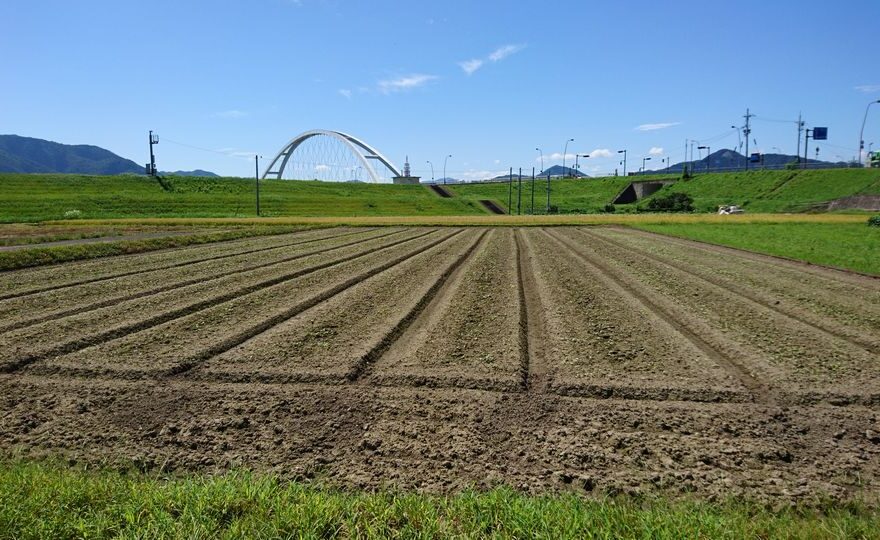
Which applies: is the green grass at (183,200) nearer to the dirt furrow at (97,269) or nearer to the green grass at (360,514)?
the dirt furrow at (97,269)

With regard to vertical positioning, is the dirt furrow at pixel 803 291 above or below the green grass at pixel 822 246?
below

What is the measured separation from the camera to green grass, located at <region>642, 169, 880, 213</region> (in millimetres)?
71625

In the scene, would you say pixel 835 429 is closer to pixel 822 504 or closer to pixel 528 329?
pixel 822 504

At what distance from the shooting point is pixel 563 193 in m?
116

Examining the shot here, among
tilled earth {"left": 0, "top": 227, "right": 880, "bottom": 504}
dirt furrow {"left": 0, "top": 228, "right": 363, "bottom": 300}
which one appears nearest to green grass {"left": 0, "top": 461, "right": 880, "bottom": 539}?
tilled earth {"left": 0, "top": 227, "right": 880, "bottom": 504}

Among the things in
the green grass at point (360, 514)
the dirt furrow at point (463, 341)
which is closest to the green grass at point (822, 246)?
the dirt furrow at point (463, 341)

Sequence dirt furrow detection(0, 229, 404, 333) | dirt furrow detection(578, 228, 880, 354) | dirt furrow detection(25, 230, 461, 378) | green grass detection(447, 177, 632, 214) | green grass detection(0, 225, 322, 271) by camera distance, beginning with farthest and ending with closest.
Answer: green grass detection(447, 177, 632, 214)
green grass detection(0, 225, 322, 271)
dirt furrow detection(0, 229, 404, 333)
dirt furrow detection(578, 228, 880, 354)
dirt furrow detection(25, 230, 461, 378)

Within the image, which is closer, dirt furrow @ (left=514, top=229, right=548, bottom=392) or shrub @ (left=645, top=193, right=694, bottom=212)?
dirt furrow @ (left=514, top=229, right=548, bottom=392)

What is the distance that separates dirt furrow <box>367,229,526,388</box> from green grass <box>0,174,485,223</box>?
57.6m

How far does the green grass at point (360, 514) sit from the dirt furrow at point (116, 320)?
4.33 metres

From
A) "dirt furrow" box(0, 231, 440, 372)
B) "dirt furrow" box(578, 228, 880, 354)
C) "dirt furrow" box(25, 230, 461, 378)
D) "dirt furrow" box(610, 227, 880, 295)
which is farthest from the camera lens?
"dirt furrow" box(610, 227, 880, 295)

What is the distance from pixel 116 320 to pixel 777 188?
98193mm

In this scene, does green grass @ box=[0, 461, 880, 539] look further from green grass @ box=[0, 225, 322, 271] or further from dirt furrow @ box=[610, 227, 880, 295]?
green grass @ box=[0, 225, 322, 271]

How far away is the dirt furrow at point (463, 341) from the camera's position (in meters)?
6.72
